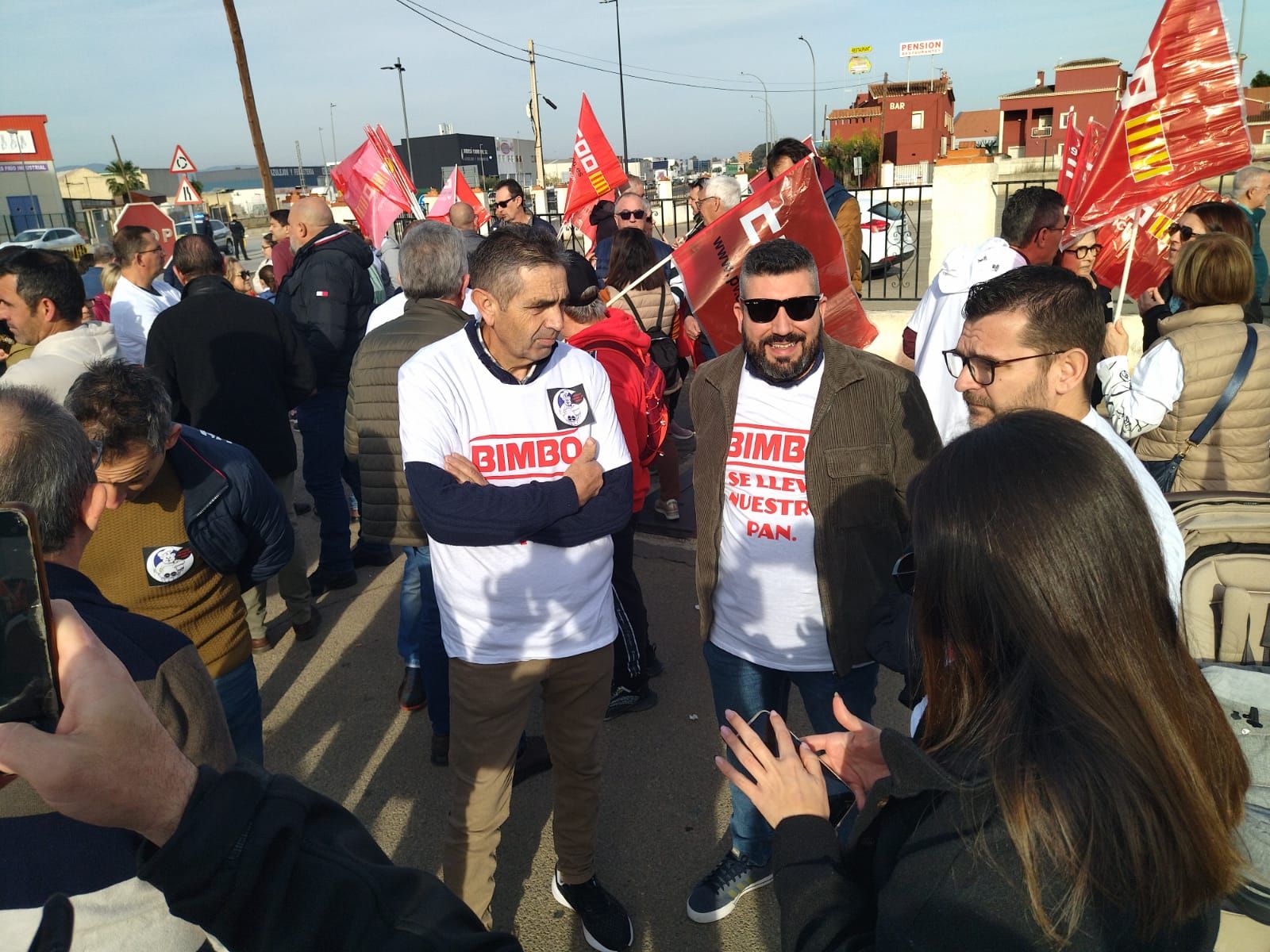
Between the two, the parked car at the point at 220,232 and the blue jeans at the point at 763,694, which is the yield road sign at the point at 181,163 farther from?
the blue jeans at the point at 763,694

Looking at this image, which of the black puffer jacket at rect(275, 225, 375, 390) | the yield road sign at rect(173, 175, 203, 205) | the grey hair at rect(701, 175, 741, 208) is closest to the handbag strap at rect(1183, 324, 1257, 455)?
the grey hair at rect(701, 175, 741, 208)

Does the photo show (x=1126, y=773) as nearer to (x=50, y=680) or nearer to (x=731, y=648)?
(x=50, y=680)

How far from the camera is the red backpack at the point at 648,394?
3613 millimetres

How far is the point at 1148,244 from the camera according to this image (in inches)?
219

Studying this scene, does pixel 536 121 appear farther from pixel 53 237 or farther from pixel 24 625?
pixel 24 625

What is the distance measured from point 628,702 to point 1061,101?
2081 inches

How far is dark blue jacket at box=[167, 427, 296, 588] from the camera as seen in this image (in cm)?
276

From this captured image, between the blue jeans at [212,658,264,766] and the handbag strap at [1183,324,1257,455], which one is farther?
the handbag strap at [1183,324,1257,455]

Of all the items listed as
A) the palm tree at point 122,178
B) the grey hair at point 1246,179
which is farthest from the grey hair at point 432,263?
the palm tree at point 122,178

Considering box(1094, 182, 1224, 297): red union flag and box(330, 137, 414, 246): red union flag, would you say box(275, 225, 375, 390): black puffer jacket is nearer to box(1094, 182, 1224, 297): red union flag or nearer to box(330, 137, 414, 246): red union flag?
box(330, 137, 414, 246): red union flag

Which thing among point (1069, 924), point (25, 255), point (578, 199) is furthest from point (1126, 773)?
point (578, 199)

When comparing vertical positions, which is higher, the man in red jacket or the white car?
the white car

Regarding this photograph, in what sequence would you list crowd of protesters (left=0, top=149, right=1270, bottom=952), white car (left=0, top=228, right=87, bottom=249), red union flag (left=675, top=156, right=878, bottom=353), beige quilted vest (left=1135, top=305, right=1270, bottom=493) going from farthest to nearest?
white car (left=0, top=228, right=87, bottom=249), red union flag (left=675, top=156, right=878, bottom=353), beige quilted vest (left=1135, top=305, right=1270, bottom=493), crowd of protesters (left=0, top=149, right=1270, bottom=952)

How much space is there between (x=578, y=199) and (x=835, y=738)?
27.1 ft
